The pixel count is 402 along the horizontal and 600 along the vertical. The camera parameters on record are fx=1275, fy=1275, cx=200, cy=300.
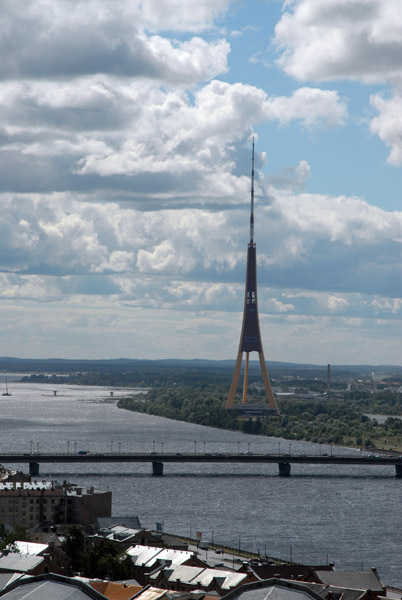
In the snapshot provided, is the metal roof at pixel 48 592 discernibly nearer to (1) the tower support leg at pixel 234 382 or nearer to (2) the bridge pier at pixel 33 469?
(2) the bridge pier at pixel 33 469

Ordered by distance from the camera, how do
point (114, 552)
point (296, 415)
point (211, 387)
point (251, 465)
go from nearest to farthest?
point (114, 552)
point (251, 465)
point (296, 415)
point (211, 387)

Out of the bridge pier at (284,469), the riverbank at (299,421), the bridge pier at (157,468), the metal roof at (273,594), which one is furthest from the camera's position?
the riverbank at (299,421)

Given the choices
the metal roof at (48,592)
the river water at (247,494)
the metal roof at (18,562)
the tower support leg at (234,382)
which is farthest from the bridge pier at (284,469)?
the metal roof at (48,592)

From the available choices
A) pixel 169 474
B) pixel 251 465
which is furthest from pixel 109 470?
pixel 251 465

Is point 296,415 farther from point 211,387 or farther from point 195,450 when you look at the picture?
point 211,387

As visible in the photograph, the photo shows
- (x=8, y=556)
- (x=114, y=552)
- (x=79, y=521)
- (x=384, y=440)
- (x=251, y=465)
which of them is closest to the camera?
(x=8, y=556)

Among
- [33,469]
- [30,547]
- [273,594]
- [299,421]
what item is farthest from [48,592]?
[299,421]

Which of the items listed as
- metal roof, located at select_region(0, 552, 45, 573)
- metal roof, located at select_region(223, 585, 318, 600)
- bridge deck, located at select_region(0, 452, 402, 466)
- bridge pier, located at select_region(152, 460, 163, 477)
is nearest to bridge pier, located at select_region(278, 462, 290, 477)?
bridge deck, located at select_region(0, 452, 402, 466)
